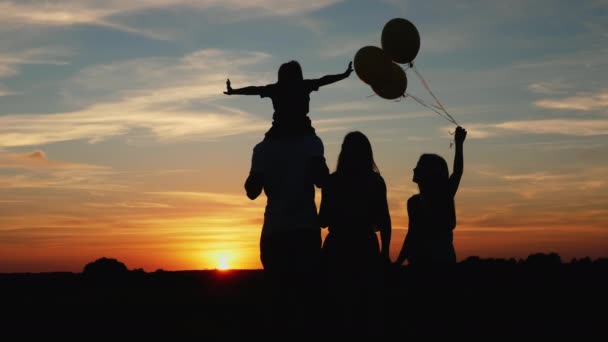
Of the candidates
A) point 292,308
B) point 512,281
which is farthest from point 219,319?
point 512,281

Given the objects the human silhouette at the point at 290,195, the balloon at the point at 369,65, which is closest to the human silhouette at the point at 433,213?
the human silhouette at the point at 290,195

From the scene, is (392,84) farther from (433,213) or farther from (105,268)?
(105,268)

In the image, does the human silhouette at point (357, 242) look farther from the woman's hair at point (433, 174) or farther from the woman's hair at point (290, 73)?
the woman's hair at point (433, 174)

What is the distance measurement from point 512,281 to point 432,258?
5.25 m

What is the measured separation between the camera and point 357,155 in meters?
6.15

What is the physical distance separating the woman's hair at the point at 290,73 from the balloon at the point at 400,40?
300cm

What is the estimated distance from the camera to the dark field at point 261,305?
23.5 feet

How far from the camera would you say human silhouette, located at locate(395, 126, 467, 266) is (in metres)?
6.84

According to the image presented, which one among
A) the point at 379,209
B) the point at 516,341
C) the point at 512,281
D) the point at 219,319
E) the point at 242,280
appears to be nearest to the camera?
the point at 379,209

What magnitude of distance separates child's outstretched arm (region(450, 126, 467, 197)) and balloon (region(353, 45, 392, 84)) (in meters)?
1.72

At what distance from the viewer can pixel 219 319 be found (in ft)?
27.3

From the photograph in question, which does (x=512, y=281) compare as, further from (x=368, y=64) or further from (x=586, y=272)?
(x=368, y=64)

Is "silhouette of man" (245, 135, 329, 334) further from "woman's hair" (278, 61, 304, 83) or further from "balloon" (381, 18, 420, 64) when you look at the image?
"balloon" (381, 18, 420, 64)

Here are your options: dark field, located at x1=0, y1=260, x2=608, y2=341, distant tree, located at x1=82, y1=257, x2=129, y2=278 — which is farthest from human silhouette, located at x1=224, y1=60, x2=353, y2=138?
distant tree, located at x1=82, y1=257, x2=129, y2=278
